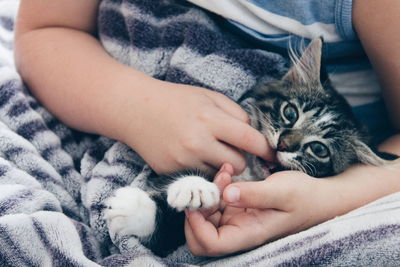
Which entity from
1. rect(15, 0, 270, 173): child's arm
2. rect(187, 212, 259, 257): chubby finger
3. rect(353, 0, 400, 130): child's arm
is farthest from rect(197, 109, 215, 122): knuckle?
rect(353, 0, 400, 130): child's arm

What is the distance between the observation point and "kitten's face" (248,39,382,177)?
3.24ft

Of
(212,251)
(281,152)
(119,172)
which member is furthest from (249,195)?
(119,172)

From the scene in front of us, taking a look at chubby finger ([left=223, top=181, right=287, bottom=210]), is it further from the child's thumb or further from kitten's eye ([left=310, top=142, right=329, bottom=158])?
kitten's eye ([left=310, top=142, right=329, bottom=158])

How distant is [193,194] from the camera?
0.81 meters

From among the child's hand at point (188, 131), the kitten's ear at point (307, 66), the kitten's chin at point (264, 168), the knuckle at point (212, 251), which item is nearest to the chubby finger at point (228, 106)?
the child's hand at point (188, 131)

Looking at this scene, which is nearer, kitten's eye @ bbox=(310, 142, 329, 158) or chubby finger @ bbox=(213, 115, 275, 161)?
chubby finger @ bbox=(213, 115, 275, 161)

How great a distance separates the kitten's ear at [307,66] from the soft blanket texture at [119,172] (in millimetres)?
41

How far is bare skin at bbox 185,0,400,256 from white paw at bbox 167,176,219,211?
22 mm

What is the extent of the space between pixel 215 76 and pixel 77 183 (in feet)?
1.41

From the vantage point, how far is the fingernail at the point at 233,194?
726mm

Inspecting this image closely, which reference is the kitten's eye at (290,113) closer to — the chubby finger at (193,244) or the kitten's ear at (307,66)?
the kitten's ear at (307,66)

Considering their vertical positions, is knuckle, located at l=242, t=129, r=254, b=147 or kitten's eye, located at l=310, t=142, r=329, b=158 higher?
knuckle, located at l=242, t=129, r=254, b=147

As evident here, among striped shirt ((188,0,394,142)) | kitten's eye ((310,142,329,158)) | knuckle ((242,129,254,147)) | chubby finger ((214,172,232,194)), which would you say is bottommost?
kitten's eye ((310,142,329,158))

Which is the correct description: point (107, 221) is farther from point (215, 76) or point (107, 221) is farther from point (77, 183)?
point (215, 76)
